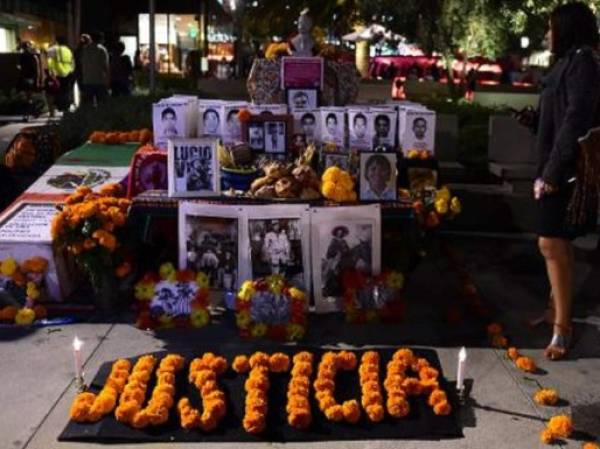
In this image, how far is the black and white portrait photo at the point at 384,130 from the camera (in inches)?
229

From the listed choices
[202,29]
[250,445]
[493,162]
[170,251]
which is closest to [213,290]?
[170,251]

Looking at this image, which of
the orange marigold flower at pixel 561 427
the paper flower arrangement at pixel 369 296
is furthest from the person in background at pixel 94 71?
the orange marigold flower at pixel 561 427

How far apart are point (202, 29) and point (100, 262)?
87.2 feet

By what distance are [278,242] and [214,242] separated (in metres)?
0.39

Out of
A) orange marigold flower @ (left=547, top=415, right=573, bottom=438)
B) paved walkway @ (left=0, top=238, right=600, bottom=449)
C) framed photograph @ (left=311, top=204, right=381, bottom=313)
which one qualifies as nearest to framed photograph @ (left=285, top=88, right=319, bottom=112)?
framed photograph @ (left=311, top=204, right=381, bottom=313)

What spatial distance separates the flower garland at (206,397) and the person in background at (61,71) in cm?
1464

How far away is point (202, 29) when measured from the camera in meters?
30.2

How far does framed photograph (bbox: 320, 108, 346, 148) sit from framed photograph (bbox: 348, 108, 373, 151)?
2.1 inches

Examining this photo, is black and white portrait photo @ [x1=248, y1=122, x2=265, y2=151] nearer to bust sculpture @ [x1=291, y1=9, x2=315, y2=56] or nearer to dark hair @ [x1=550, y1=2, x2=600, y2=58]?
bust sculpture @ [x1=291, y1=9, x2=315, y2=56]

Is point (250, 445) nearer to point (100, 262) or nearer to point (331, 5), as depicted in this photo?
point (100, 262)

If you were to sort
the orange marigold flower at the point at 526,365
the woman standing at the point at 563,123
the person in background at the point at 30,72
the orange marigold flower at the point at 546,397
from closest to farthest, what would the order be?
the orange marigold flower at the point at 546,397 < the woman standing at the point at 563,123 < the orange marigold flower at the point at 526,365 < the person in background at the point at 30,72

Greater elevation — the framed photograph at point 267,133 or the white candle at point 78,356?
the framed photograph at point 267,133

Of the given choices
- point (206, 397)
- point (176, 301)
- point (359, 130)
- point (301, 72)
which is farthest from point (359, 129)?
point (206, 397)

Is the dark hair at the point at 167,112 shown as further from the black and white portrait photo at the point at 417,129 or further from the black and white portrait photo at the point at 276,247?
the black and white portrait photo at the point at 417,129
